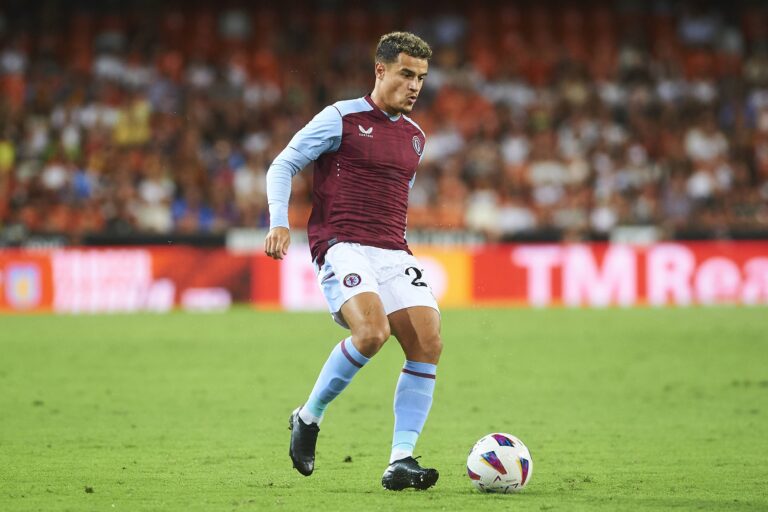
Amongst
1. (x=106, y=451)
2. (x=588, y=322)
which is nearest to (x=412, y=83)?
(x=106, y=451)

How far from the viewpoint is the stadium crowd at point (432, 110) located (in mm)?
21906

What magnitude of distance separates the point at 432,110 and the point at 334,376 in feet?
61.0

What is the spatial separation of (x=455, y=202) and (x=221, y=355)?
30.7 ft

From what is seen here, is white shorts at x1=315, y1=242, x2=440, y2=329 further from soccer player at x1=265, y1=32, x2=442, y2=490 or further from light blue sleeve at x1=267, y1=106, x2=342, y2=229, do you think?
light blue sleeve at x1=267, y1=106, x2=342, y2=229

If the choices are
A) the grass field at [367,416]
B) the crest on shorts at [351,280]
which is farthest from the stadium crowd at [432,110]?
the crest on shorts at [351,280]

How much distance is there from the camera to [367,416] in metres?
9.20

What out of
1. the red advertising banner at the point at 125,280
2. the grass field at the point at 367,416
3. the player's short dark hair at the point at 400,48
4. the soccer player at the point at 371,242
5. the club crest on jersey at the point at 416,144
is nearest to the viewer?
the grass field at the point at 367,416

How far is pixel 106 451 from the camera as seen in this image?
736cm

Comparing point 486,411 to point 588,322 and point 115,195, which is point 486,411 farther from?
point 115,195

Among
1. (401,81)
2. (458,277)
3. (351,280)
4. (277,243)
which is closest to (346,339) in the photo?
(351,280)

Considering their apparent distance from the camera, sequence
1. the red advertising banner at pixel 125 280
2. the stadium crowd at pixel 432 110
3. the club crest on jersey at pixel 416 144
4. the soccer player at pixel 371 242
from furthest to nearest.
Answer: the stadium crowd at pixel 432 110
the red advertising banner at pixel 125 280
the club crest on jersey at pixel 416 144
the soccer player at pixel 371 242

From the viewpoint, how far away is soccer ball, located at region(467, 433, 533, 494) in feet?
19.7

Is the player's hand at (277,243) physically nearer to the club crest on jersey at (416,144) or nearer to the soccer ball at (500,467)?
the club crest on jersey at (416,144)

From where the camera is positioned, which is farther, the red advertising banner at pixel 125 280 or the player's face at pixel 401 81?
the red advertising banner at pixel 125 280
